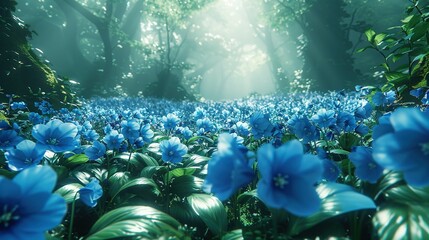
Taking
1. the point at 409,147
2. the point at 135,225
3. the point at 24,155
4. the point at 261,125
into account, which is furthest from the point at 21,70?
the point at 409,147

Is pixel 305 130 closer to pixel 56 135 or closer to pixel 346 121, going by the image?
pixel 346 121

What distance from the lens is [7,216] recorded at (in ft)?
3.23

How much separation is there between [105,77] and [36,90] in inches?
792

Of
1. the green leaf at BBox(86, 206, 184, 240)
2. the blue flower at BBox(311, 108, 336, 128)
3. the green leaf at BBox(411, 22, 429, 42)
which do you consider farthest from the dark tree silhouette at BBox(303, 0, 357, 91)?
the green leaf at BBox(86, 206, 184, 240)

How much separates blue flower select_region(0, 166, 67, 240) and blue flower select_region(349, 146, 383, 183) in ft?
4.14

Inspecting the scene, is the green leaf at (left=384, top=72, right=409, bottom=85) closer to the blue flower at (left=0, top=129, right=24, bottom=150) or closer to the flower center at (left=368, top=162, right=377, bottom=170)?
the flower center at (left=368, top=162, right=377, bottom=170)

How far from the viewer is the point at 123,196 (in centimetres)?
247

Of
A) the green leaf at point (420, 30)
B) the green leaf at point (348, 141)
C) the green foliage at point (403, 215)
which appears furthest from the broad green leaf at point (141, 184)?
the green leaf at point (420, 30)

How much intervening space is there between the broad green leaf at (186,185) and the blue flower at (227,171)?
1.24m

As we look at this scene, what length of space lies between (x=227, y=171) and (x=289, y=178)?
24 centimetres

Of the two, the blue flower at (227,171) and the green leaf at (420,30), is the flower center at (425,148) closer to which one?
the blue flower at (227,171)

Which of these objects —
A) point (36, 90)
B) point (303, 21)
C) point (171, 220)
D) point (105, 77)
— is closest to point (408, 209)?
point (171, 220)

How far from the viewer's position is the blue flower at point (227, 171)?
1.11 metres

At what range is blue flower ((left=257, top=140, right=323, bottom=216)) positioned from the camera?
3.43 ft
